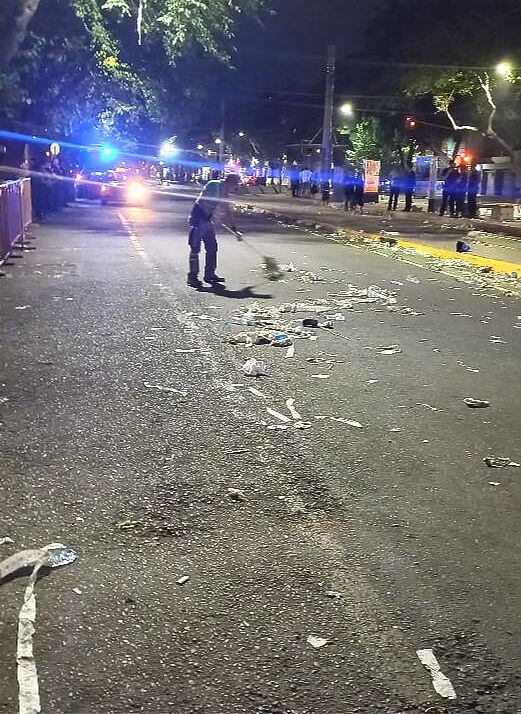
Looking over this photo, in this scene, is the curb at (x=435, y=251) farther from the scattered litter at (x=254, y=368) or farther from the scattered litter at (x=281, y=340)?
the scattered litter at (x=254, y=368)

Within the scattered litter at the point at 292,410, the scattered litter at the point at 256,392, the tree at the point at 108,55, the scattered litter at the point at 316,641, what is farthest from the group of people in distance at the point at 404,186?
the scattered litter at the point at 316,641

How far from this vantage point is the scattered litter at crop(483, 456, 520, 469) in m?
4.86

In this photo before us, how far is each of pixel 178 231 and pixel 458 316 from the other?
14.4 metres

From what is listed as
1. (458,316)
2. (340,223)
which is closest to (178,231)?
(340,223)

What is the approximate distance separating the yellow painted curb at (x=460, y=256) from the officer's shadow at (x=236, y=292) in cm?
577

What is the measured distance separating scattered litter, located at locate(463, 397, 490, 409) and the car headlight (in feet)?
149

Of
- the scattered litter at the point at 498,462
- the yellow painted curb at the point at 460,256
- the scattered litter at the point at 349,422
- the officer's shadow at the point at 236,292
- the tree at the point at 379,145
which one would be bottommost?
the scattered litter at the point at 498,462

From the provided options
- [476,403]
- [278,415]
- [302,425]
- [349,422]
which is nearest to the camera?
[302,425]

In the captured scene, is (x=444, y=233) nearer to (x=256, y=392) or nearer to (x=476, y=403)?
(x=476, y=403)

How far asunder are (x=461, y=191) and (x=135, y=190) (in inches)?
1028

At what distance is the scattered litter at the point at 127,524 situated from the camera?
3.89 metres

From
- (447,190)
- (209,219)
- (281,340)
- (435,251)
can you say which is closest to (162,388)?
(281,340)

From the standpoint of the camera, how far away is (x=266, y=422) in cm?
556

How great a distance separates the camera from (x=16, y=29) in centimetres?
2105
